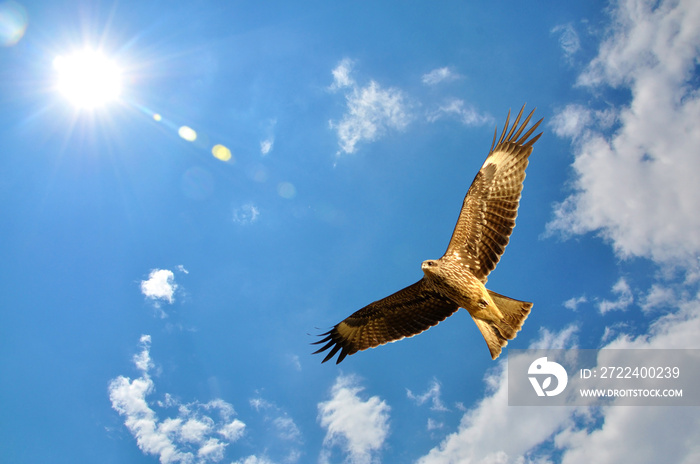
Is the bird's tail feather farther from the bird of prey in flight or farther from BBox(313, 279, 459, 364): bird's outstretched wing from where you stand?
BBox(313, 279, 459, 364): bird's outstretched wing

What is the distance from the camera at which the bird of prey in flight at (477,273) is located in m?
6.94

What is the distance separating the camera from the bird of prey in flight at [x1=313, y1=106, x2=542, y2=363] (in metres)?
6.94

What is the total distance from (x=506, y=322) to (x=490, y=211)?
7.04 ft

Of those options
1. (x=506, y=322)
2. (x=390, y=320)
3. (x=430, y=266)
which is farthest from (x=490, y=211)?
(x=390, y=320)

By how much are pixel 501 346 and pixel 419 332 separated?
1.61m

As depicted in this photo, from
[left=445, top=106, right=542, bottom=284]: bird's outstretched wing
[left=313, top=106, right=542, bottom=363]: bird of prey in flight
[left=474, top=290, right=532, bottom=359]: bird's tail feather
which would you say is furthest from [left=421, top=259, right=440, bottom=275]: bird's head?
[left=474, top=290, right=532, bottom=359]: bird's tail feather

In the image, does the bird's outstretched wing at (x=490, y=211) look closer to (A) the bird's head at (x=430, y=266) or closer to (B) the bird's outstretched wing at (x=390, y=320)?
(A) the bird's head at (x=430, y=266)

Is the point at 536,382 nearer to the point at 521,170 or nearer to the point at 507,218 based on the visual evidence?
the point at 507,218

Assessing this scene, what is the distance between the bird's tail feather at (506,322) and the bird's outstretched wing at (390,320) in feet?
2.71

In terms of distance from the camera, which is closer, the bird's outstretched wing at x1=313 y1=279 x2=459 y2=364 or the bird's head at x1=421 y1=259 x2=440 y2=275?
the bird's head at x1=421 y1=259 x2=440 y2=275

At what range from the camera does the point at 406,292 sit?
773 centimetres

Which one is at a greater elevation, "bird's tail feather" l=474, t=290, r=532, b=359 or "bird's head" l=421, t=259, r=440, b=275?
"bird's head" l=421, t=259, r=440, b=275

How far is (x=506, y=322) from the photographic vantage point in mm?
6969

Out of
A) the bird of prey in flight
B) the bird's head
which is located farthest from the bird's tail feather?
the bird's head
